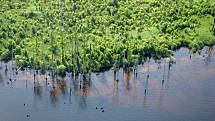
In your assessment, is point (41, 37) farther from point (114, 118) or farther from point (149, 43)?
point (114, 118)

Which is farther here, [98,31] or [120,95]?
[98,31]

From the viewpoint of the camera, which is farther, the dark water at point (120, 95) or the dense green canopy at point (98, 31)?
the dense green canopy at point (98, 31)

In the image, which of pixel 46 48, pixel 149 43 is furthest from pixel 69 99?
pixel 149 43

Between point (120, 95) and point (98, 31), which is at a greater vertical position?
point (98, 31)

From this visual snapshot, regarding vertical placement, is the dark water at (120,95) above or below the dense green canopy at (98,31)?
below

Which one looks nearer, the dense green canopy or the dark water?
the dark water
